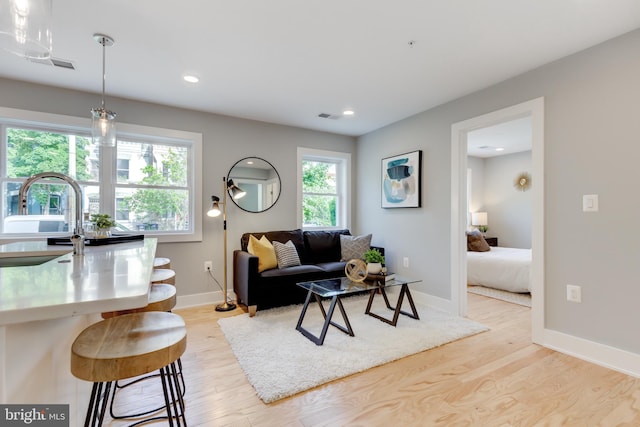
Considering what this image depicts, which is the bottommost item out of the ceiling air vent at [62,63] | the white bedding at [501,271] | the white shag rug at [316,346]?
the white shag rug at [316,346]

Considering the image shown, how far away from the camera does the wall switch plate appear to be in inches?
88.0

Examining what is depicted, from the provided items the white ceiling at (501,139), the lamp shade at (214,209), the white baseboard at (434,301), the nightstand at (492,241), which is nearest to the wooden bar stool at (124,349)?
the lamp shade at (214,209)

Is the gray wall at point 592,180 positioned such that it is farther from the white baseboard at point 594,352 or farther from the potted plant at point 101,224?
the potted plant at point 101,224

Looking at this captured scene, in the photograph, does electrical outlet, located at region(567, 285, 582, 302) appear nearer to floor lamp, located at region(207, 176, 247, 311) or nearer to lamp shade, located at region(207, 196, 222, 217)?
floor lamp, located at region(207, 176, 247, 311)

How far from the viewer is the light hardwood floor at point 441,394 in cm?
163

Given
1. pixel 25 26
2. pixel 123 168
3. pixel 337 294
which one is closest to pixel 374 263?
pixel 337 294

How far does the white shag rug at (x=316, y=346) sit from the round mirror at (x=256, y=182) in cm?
144

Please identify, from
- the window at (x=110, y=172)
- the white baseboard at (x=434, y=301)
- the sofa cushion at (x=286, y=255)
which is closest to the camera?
the window at (x=110, y=172)

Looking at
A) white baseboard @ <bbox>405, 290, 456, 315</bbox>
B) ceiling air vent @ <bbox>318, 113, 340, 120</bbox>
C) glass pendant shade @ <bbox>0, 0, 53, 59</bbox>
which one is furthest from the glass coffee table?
glass pendant shade @ <bbox>0, 0, 53, 59</bbox>

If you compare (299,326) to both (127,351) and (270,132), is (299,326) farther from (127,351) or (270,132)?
(270,132)

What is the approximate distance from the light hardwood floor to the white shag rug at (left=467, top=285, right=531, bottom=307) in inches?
57.6

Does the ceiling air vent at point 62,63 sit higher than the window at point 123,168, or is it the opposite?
the ceiling air vent at point 62,63

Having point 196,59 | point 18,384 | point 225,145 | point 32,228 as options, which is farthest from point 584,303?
point 32,228

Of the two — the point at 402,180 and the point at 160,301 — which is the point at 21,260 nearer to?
the point at 160,301
